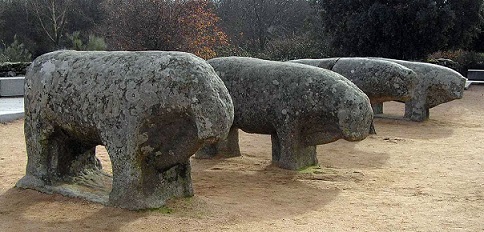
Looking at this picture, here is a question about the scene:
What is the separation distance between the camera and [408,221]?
536cm

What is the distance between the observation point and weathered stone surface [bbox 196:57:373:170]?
7074 millimetres

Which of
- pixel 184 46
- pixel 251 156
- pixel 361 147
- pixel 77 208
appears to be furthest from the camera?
pixel 184 46

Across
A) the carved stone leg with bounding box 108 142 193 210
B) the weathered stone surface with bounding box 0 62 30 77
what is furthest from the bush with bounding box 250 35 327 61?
the carved stone leg with bounding box 108 142 193 210

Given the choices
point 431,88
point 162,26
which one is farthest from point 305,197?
point 162,26

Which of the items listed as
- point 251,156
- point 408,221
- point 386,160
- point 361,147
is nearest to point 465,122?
point 361,147

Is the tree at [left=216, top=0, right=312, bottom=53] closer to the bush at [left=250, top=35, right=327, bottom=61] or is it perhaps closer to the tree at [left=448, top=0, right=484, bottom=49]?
the bush at [left=250, top=35, right=327, bottom=61]

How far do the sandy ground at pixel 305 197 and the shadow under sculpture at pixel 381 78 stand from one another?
54.5 inches

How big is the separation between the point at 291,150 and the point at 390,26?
48.5ft

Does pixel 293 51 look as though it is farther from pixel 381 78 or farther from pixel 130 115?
pixel 130 115

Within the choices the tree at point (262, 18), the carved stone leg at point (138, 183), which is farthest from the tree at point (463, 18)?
the carved stone leg at point (138, 183)

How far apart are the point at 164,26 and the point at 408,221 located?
620 inches

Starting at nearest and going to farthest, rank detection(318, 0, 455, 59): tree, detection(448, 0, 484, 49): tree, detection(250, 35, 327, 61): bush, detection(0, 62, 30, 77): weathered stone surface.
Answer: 1. detection(0, 62, 30, 77): weathered stone surface
2. detection(318, 0, 455, 59): tree
3. detection(448, 0, 484, 49): tree
4. detection(250, 35, 327, 61): bush

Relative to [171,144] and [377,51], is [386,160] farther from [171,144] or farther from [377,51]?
[377,51]

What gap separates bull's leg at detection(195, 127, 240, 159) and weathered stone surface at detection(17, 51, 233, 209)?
2.61 metres
